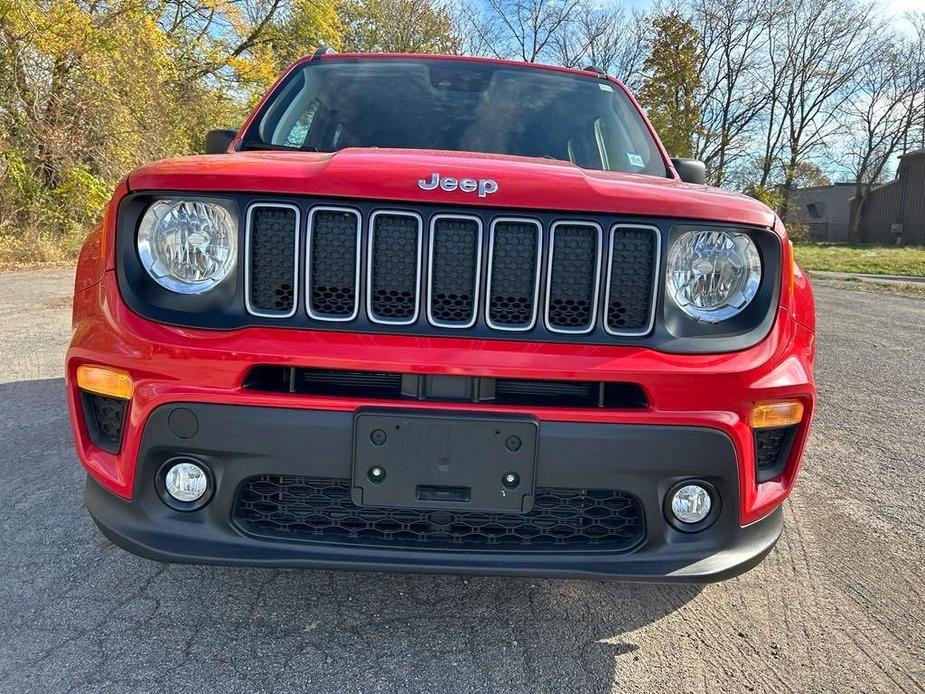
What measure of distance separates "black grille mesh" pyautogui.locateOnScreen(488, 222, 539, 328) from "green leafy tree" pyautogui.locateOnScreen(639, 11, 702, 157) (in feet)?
86.3

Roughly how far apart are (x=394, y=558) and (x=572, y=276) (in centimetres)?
86

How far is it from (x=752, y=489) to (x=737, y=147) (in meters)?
37.0

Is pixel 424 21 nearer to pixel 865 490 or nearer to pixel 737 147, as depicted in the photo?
pixel 737 147

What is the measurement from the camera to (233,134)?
2732 millimetres

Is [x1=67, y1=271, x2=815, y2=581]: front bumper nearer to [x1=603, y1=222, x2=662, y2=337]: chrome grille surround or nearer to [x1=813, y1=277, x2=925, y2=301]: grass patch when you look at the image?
[x1=603, y1=222, x2=662, y2=337]: chrome grille surround

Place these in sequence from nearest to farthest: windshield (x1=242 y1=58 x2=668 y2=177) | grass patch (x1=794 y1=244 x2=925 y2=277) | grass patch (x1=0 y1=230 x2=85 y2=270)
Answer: windshield (x1=242 y1=58 x2=668 y2=177) < grass patch (x1=0 y1=230 x2=85 y2=270) < grass patch (x1=794 y1=244 x2=925 y2=277)

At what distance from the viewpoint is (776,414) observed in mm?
1714

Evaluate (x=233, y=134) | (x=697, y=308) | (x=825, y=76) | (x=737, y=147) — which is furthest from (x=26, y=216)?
(x=825, y=76)

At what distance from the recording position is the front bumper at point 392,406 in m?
1.58

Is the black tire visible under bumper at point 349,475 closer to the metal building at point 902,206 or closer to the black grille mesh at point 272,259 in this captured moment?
the black grille mesh at point 272,259

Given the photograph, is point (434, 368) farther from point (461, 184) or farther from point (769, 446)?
point (769, 446)

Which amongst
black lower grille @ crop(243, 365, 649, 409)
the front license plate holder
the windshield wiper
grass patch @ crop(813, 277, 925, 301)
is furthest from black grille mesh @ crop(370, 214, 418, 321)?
grass patch @ crop(813, 277, 925, 301)

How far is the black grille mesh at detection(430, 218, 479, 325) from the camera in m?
1.63

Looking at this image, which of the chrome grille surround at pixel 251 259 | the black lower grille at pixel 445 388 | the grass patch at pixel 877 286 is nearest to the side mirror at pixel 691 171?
the black lower grille at pixel 445 388
